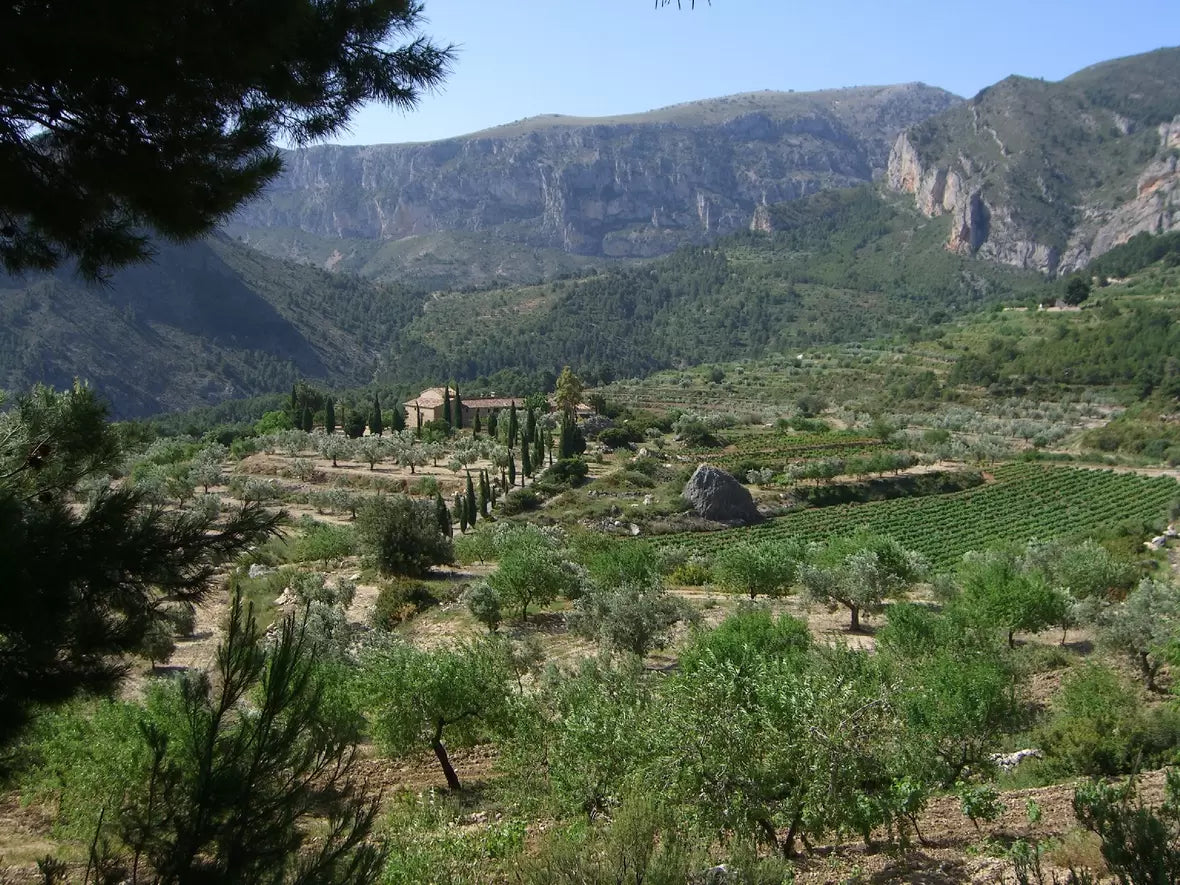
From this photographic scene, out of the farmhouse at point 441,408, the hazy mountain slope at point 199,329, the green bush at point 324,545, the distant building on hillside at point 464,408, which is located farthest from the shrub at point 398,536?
the hazy mountain slope at point 199,329

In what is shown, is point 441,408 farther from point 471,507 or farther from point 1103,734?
point 1103,734

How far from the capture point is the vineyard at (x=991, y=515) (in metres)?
41.3

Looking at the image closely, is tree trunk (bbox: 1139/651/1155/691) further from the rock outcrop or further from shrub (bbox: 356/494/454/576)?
the rock outcrop

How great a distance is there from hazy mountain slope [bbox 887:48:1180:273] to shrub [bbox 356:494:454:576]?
15022 cm

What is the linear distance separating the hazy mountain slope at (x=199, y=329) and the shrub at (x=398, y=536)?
214 ft

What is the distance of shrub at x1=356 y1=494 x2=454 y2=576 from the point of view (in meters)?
29.2

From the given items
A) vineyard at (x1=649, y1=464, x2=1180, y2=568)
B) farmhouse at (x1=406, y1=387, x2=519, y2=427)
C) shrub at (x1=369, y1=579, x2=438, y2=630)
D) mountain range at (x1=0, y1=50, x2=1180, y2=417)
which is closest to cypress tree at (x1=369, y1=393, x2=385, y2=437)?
farmhouse at (x1=406, y1=387, x2=519, y2=427)

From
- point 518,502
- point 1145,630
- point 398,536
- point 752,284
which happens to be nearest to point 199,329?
point 752,284

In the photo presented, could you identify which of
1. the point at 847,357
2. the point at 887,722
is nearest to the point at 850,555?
the point at 887,722

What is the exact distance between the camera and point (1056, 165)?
525 feet

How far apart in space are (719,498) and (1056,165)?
149 meters

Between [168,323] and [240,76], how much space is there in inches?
5124

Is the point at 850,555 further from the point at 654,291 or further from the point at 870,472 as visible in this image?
the point at 654,291

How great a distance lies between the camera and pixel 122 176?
15.9ft
